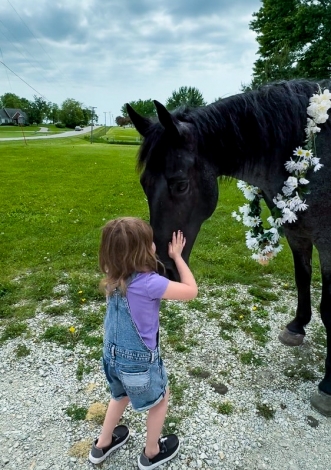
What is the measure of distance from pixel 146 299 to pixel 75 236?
5204 mm

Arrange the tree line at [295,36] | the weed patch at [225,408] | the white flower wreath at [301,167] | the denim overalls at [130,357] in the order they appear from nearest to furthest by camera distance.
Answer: the denim overalls at [130,357], the white flower wreath at [301,167], the weed patch at [225,408], the tree line at [295,36]

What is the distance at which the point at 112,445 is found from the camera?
7.32ft

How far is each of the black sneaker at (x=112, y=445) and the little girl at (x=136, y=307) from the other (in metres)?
0.23

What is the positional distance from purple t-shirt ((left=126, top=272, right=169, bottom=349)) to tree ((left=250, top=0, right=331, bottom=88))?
2114 cm

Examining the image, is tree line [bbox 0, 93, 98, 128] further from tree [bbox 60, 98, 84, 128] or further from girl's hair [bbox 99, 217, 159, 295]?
girl's hair [bbox 99, 217, 159, 295]

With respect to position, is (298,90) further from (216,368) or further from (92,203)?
(92,203)

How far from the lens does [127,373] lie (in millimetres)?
1890

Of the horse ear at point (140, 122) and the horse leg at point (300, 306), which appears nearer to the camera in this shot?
the horse ear at point (140, 122)

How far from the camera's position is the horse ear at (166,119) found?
186 centimetres

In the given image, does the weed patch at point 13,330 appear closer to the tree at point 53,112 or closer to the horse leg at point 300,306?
the horse leg at point 300,306

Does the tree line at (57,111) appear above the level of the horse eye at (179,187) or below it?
above

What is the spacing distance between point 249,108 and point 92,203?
24.9 feet

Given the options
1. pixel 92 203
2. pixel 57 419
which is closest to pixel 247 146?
pixel 57 419

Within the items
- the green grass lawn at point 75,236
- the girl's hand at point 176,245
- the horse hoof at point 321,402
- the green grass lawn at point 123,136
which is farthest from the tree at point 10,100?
the horse hoof at point 321,402
